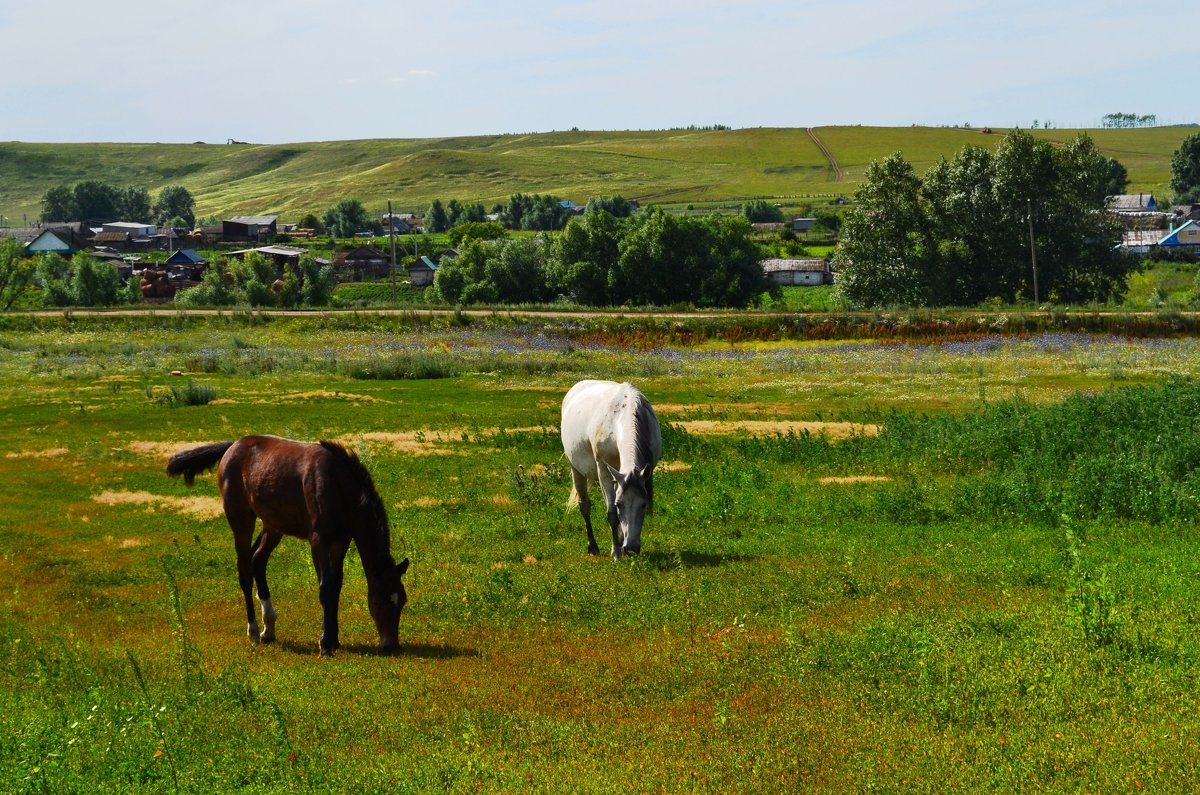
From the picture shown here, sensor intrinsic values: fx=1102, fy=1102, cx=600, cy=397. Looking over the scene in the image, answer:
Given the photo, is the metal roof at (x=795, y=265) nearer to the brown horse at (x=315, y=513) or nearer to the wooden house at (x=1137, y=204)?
the wooden house at (x=1137, y=204)

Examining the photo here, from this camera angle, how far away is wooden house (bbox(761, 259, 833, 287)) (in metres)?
135

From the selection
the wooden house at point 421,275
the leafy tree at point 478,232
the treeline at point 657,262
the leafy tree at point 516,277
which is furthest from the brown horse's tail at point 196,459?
the leafy tree at point 478,232

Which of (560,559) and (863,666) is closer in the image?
(863,666)

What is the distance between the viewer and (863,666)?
1209 cm

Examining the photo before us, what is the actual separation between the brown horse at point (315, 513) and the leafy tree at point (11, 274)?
115 metres

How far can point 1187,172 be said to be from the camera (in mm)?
184500

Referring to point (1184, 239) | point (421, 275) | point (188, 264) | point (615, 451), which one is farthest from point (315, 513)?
point (188, 264)

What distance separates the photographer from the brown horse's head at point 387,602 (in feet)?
46.2

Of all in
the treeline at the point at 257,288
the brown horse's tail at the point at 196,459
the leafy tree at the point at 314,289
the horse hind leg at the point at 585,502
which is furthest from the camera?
the leafy tree at the point at 314,289

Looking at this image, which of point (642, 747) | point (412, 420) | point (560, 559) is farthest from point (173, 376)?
point (642, 747)

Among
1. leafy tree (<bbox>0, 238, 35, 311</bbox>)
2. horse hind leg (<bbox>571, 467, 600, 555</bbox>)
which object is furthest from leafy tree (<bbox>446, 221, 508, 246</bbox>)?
horse hind leg (<bbox>571, 467, 600, 555</bbox>)

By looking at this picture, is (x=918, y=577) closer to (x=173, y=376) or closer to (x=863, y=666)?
(x=863, y=666)

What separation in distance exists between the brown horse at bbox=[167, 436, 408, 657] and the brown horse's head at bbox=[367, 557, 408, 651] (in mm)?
13

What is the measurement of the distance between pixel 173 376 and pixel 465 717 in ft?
183
